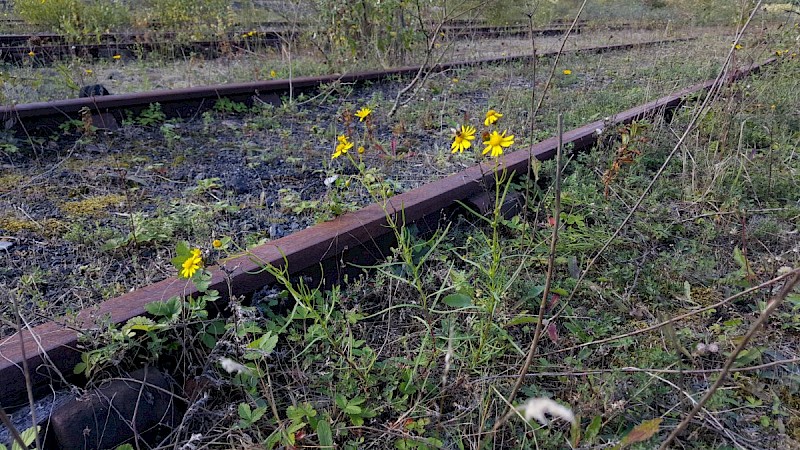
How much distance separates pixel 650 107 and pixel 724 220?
1.59m

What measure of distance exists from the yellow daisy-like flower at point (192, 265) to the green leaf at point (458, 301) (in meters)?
0.83

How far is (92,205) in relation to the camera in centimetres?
263

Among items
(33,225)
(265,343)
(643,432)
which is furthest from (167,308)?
(643,432)

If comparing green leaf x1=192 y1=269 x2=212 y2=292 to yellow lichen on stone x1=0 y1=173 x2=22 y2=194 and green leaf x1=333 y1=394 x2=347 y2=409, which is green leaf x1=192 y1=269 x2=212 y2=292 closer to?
green leaf x1=333 y1=394 x2=347 y2=409

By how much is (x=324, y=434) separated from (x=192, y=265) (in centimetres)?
67

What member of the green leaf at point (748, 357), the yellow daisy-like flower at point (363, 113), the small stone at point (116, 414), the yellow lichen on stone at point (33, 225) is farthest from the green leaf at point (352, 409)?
the yellow lichen on stone at point (33, 225)

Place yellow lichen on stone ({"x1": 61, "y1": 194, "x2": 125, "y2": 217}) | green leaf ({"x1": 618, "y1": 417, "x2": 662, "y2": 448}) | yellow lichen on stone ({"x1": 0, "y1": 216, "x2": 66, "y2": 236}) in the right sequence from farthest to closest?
yellow lichen on stone ({"x1": 61, "y1": 194, "x2": 125, "y2": 217}), yellow lichen on stone ({"x1": 0, "y1": 216, "x2": 66, "y2": 236}), green leaf ({"x1": 618, "y1": 417, "x2": 662, "y2": 448})

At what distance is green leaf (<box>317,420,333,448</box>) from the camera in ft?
4.72

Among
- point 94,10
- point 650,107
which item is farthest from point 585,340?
point 94,10

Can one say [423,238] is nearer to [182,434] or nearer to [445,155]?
[445,155]

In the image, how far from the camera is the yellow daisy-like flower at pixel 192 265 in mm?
1671

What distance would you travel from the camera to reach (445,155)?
3.44m

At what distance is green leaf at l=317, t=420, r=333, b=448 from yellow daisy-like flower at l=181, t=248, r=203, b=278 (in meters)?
0.62

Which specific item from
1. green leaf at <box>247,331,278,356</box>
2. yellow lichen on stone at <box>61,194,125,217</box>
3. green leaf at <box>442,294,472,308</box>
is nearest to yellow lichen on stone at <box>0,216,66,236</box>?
yellow lichen on stone at <box>61,194,125,217</box>
